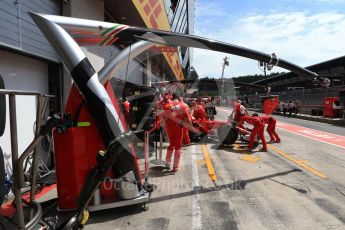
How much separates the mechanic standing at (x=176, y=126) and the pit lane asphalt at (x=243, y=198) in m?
0.43

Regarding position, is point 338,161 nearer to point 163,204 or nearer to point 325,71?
point 163,204

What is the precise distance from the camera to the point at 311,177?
7750 mm

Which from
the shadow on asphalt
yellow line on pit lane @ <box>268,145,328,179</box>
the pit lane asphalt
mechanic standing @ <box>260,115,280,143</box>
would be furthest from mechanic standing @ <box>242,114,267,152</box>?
the shadow on asphalt

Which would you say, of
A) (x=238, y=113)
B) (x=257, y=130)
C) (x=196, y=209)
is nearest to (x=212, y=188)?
(x=196, y=209)

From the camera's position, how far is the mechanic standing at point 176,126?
8234 millimetres

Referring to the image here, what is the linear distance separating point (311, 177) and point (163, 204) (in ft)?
13.0

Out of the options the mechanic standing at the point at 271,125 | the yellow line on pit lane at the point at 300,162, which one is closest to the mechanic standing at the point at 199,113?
the mechanic standing at the point at 271,125

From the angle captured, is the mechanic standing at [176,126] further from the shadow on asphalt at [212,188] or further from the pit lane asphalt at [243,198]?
the shadow on asphalt at [212,188]

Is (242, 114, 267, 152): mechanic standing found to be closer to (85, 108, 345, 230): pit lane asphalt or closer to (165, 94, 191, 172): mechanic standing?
(85, 108, 345, 230): pit lane asphalt

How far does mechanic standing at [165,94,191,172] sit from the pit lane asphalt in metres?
0.43

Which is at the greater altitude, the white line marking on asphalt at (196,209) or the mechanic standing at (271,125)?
the mechanic standing at (271,125)

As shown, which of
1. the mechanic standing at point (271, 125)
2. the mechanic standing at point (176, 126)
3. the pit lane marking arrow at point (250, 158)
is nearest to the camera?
the mechanic standing at point (176, 126)

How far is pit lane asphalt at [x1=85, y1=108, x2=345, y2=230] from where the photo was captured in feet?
16.1

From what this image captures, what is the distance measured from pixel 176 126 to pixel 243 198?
2.76 m
